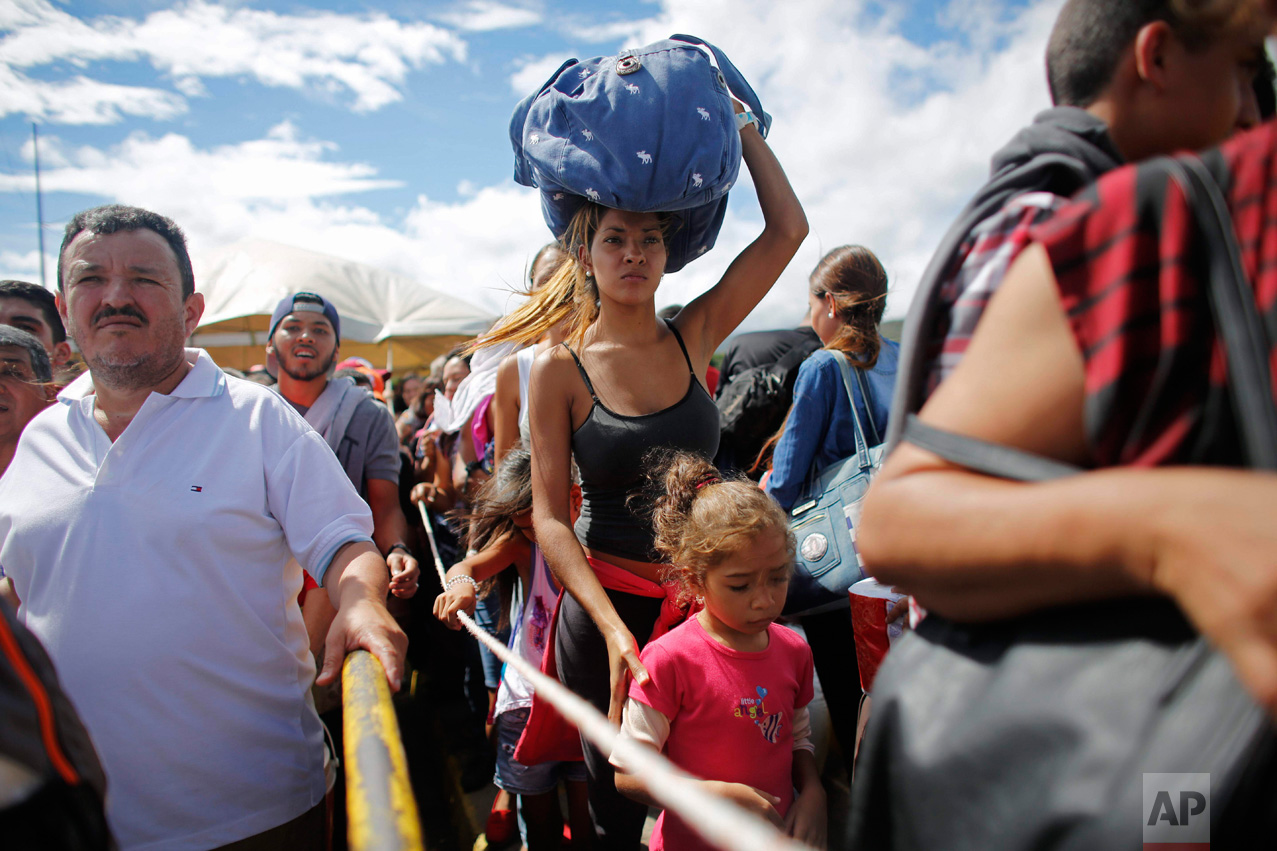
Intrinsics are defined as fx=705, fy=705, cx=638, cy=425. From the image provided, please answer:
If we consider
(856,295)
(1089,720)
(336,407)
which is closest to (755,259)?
(856,295)

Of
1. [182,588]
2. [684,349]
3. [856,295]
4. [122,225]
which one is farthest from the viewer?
[856,295]

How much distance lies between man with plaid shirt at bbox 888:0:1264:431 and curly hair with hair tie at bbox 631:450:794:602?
0.94 m

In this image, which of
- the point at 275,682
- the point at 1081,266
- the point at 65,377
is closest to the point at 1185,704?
the point at 1081,266

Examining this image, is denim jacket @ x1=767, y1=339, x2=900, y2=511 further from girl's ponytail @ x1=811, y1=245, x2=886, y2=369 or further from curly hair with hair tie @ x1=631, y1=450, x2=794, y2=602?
curly hair with hair tie @ x1=631, y1=450, x2=794, y2=602

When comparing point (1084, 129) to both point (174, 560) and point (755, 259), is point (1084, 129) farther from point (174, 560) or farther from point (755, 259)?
point (174, 560)

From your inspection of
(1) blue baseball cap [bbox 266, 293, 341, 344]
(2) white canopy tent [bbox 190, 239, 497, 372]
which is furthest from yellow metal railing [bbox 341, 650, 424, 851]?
(2) white canopy tent [bbox 190, 239, 497, 372]

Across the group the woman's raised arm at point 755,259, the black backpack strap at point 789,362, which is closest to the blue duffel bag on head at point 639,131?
the woman's raised arm at point 755,259

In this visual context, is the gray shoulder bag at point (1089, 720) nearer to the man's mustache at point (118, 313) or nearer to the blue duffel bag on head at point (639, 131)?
the blue duffel bag on head at point (639, 131)

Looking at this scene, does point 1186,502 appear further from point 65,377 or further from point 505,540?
point 65,377

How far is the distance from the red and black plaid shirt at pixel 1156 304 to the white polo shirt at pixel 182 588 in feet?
5.18

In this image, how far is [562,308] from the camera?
216 cm

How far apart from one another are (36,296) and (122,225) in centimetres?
206

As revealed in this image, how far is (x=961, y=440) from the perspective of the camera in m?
0.68

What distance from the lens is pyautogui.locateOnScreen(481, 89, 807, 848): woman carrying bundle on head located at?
6.11ft
